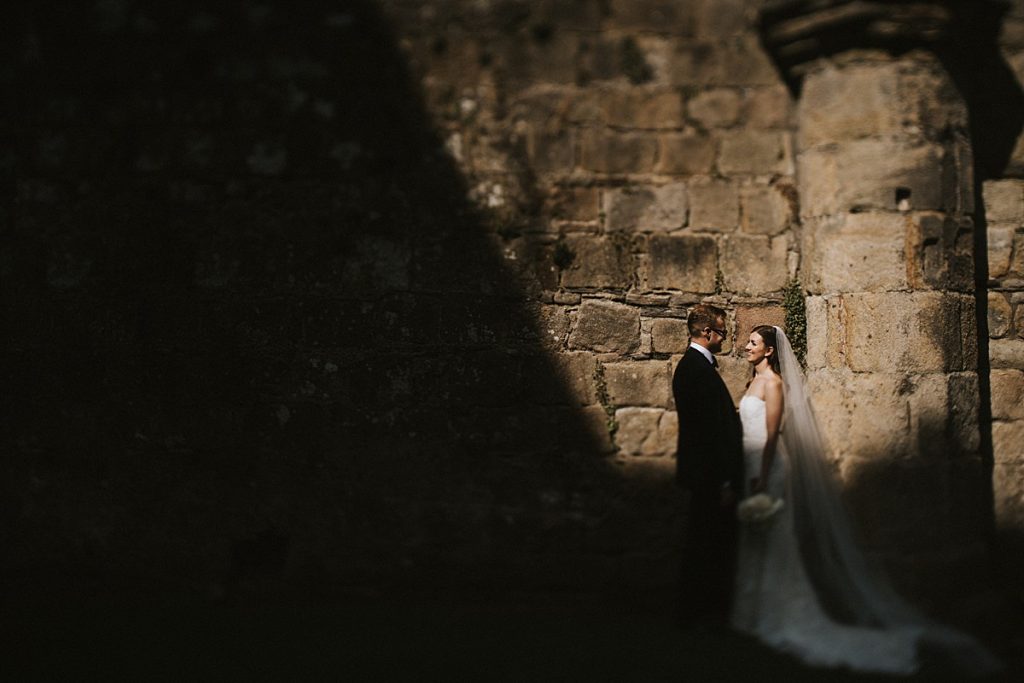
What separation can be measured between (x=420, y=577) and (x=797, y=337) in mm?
2579

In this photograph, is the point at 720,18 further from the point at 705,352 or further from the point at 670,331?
the point at 705,352

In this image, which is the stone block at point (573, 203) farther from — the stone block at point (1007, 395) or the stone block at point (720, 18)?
the stone block at point (1007, 395)

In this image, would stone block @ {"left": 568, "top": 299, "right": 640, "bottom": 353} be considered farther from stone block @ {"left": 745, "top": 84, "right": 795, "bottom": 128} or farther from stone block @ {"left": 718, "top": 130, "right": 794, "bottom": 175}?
stone block @ {"left": 745, "top": 84, "right": 795, "bottom": 128}

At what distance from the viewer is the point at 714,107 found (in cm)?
464

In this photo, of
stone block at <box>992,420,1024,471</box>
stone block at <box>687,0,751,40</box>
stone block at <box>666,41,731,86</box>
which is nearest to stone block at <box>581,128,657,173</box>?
stone block at <box>666,41,731,86</box>

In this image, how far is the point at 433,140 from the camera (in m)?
4.68

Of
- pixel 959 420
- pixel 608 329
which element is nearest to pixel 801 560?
pixel 959 420

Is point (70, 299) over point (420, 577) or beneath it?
over

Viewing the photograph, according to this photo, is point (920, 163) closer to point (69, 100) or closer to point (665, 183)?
point (665, 183)

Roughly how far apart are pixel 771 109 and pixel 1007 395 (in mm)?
2103

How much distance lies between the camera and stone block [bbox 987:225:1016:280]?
4445mm

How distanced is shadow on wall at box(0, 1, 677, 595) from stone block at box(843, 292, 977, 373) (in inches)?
53.5

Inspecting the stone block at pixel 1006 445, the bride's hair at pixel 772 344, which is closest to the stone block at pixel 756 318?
the bride's hair at pixel 772 344

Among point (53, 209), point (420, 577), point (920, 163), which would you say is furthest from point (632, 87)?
point (53, 209)
